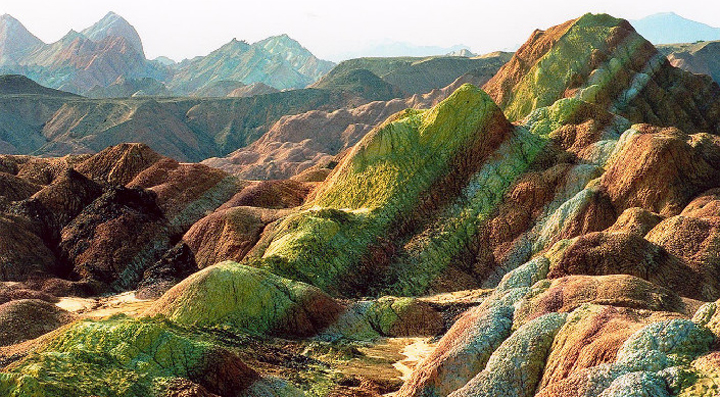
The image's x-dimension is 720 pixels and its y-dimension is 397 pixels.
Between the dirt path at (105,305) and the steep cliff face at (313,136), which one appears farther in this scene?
the steep cliff face at (313,136)

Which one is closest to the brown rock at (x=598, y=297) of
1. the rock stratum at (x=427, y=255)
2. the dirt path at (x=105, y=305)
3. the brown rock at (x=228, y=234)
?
the rock stratum at (x=427, y=255)

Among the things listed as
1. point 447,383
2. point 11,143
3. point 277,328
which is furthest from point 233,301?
point 11,143

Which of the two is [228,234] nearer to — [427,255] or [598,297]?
[427,255]

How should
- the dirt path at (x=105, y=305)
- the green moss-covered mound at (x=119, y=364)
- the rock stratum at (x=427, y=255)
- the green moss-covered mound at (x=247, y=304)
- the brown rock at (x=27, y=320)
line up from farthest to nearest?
the dirt path at (x=105, y=305) → the green moss-covered mound at (x=247, y=304) → the brown rock at (x=27, y=320) → the rock stratum at (x=427, y=255) → the green moss-covered mound at (x=119, y=364)

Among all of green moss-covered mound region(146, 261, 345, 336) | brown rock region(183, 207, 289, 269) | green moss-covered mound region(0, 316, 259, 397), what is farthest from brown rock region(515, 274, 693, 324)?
brown rock region(183, 207, 289, 269)

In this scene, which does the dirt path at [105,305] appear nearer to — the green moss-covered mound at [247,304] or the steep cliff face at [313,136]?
the green moss-covered mound at [247,304]

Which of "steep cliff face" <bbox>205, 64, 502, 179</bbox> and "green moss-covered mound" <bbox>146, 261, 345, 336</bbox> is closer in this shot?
"green moss-covered mound" <bbox>146, 261, 345, 336</bbox>

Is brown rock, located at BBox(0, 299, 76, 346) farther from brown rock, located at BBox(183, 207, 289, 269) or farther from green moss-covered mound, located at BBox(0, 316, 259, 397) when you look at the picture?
brown rock, located at BBox(183, 207, 289, 269)

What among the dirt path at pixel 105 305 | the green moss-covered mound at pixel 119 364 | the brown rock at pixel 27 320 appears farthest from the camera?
the dirt path at pixel 105 305

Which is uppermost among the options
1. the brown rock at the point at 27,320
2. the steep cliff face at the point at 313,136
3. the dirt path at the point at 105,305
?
the steep cliff face at the point at 313,136
